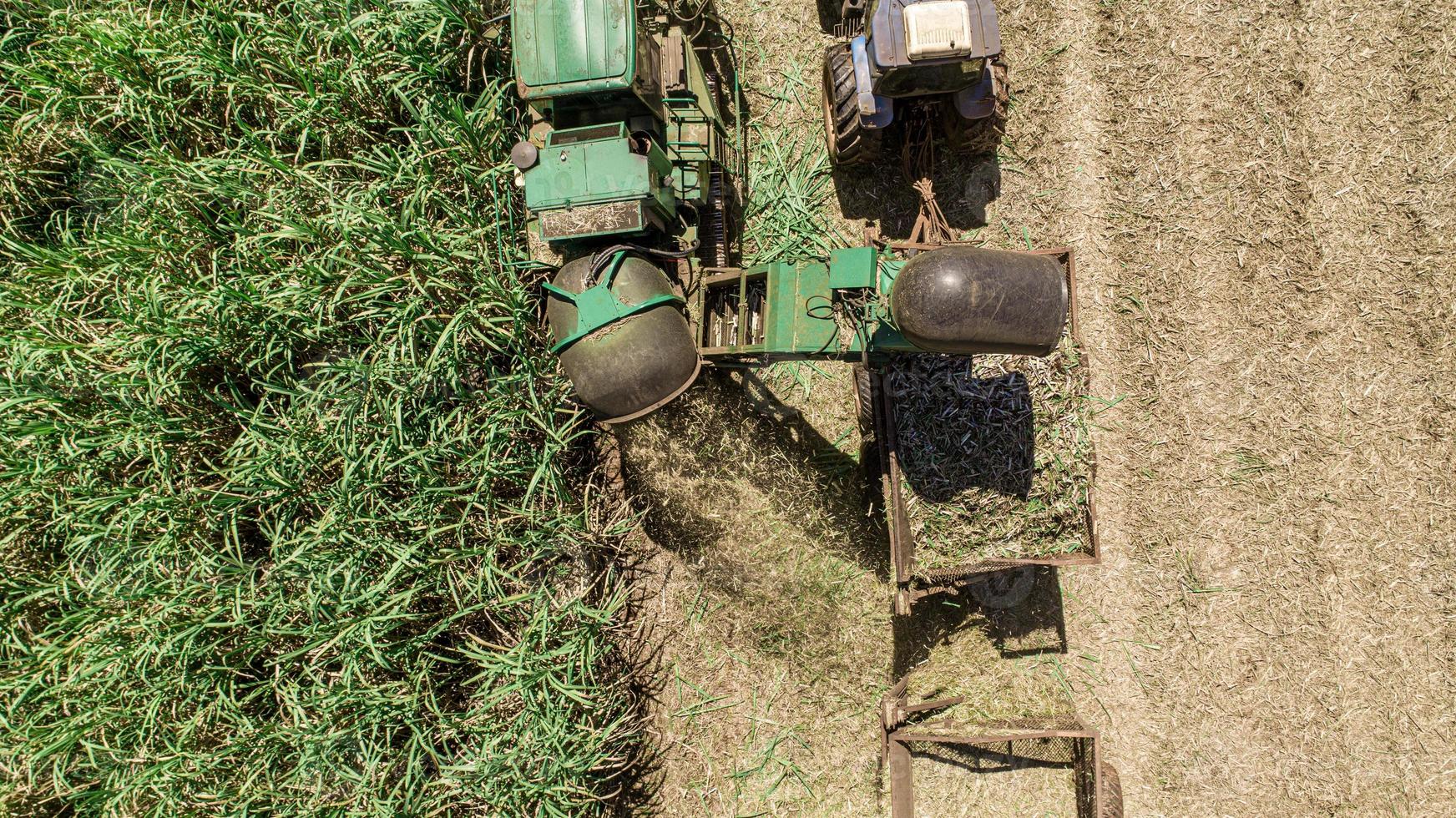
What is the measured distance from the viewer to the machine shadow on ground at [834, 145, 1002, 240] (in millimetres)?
4914

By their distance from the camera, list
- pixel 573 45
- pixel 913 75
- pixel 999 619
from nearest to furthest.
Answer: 1. pixel 573 45
2. pixel 913 75
3. pixel 999 619

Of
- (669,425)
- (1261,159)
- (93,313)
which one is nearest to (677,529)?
(669,425)

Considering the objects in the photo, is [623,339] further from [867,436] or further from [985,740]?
[985,740]

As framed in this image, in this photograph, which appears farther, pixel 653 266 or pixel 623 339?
pixel 653 266

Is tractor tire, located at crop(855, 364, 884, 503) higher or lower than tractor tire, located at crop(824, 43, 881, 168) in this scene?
lower

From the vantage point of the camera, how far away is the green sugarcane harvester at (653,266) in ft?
10.7

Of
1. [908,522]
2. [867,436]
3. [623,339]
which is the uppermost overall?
[623,339]

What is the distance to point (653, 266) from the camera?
4.04 m

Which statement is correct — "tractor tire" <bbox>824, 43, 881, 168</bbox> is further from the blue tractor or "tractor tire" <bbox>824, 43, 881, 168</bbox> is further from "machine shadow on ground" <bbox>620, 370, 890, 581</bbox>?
"machine shadow on ground" <bbox>620, 370, 890, 581</bbox>

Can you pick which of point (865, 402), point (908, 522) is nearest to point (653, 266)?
point (865, 402)

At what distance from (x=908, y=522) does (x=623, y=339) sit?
2181 millimetres

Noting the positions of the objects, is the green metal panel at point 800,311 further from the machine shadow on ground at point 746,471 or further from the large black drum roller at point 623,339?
the machine shadow on ground at point 746,471

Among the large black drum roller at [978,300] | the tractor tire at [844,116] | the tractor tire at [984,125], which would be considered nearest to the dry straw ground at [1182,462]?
the tractor tire at [984,125]

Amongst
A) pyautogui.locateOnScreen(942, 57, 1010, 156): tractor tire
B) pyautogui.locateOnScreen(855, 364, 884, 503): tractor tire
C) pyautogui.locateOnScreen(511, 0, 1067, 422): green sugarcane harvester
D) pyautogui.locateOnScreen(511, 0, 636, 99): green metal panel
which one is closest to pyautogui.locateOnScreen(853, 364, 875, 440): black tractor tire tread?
pyautogui.locateOnScreen(855, 364, 884, 503): tractor tire
